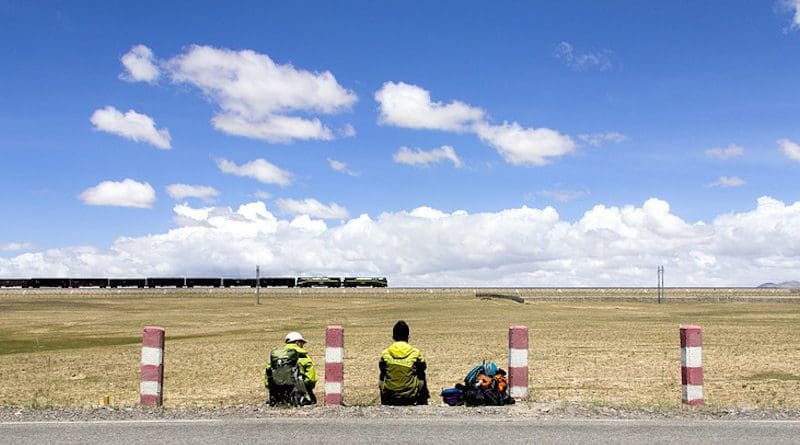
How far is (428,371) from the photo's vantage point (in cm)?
1661

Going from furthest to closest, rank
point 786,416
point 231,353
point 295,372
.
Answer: point 231,353 < point 295,372 < point 786,416

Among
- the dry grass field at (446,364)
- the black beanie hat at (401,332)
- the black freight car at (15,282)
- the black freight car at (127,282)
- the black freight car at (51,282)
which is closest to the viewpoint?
the black beanie hat at (401,332)

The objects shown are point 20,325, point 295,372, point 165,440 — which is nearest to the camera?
point 165,440

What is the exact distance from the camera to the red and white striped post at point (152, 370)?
963cm

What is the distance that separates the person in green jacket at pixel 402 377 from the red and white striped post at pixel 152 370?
9.54ft

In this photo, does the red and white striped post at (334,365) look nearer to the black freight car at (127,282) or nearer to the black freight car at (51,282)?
the black freight car at (127,282)

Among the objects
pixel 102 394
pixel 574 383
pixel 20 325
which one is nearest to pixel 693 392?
pixel 574 383

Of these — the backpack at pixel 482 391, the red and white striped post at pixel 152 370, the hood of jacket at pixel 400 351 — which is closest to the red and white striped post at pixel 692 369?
the backpack at pixel 482 391

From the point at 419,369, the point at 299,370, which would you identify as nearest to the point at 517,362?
the point at 419,369

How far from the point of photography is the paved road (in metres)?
7.32

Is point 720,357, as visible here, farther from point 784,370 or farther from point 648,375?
point 648,375

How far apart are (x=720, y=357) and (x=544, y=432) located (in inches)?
520

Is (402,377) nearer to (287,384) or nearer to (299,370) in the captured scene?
(299,370)

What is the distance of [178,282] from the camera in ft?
390
